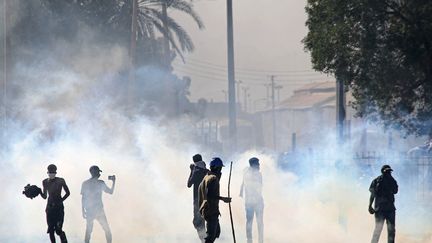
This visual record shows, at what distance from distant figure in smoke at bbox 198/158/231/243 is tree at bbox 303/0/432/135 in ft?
27.3

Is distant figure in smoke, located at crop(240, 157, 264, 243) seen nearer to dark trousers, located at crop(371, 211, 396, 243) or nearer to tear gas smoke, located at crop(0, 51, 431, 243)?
tear gas smoke, located at crop(0, 51, 431, 243)

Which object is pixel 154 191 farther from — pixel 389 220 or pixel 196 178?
pixel 389 220

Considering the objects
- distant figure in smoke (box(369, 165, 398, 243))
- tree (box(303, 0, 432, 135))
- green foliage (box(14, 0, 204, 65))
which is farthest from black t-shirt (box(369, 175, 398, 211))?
green foliage (box(14, 0, 204, 65))

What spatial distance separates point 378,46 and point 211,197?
883cm

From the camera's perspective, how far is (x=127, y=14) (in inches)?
1875

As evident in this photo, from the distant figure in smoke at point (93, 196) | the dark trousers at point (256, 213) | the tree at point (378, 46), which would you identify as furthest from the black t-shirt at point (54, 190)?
the tree at point (378, 46)

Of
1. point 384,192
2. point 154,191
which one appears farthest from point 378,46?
point 154,191

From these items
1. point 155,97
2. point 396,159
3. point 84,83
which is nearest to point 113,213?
point 396,159

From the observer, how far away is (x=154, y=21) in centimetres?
4581

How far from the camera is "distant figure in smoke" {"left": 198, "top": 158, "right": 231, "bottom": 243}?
13.3 m

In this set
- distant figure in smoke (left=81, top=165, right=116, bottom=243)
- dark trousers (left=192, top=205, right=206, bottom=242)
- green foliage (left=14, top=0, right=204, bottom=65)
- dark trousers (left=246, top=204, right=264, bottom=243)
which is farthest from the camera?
green foliage (left=14, top=0, right=204, bottom=65)

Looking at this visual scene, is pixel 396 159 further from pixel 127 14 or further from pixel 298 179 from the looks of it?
pixel 127 14

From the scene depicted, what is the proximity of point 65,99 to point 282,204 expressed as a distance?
18.3 m

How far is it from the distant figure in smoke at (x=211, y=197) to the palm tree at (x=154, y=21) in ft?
105
